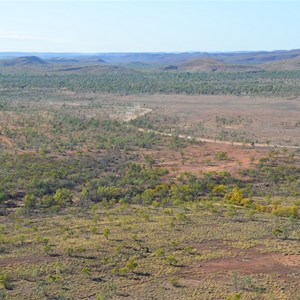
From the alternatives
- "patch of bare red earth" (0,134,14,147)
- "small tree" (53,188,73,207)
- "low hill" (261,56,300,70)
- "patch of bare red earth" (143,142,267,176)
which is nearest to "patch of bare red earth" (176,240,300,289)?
"small tree" (53,188,73,207)

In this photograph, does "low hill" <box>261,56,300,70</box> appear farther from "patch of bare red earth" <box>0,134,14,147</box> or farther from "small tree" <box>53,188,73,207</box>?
"small tree" <box>53,188,73,207</box>

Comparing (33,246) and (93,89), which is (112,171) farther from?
(93,89)

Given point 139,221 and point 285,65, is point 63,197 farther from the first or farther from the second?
point 285,65

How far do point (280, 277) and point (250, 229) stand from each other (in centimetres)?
A: 536

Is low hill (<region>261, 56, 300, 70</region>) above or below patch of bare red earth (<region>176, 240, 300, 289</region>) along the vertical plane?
above

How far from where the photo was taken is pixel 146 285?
1986cm

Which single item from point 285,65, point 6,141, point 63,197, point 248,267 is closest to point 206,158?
point 63,197

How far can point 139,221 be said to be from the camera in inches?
1068

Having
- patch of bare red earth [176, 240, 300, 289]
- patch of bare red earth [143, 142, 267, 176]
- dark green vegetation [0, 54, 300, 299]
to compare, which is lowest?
patch of bare red earth [176, 240, 300, 289]

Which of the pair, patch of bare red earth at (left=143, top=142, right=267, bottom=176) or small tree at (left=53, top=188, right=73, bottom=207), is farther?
patch of bare red earth at (left=143, top=142, right=267, bottom=176)

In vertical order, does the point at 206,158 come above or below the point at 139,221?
above

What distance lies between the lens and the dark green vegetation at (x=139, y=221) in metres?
20.1

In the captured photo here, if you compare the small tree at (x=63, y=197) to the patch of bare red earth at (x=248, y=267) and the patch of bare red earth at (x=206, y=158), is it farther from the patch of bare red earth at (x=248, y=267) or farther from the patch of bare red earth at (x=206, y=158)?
the patch of bare red earth at (x=248, y=267)

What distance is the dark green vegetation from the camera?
2009 centimetres
